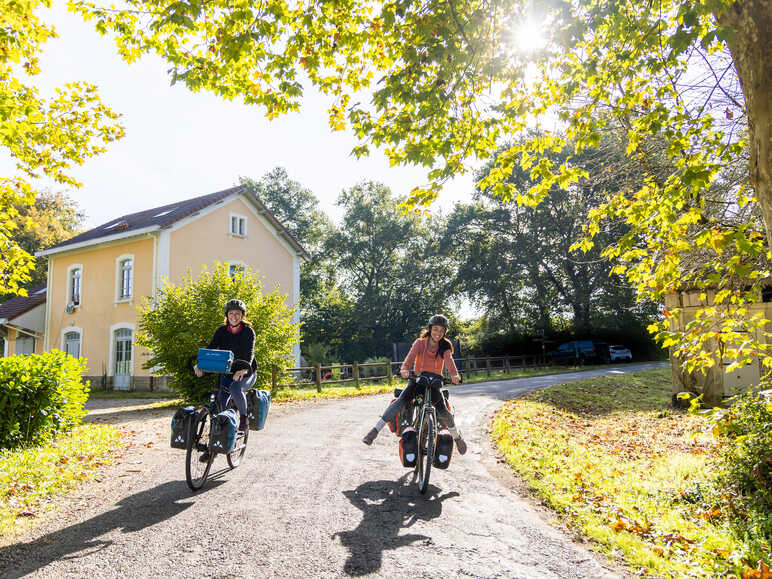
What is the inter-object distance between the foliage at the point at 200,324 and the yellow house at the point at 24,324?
15397mm

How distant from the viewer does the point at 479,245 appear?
40781 millimetres

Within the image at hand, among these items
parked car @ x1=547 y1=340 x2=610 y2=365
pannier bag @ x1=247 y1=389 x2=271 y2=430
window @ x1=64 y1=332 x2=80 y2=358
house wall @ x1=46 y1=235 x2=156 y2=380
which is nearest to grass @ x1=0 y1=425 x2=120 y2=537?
pannier bag @ x1=247 y1=389 x2=271 y2=430

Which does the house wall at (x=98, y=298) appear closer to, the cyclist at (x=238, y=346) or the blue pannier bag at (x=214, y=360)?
the cyclist at (x=238, y=346)

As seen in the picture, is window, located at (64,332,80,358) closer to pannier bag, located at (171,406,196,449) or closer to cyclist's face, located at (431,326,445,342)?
pannier bag, located at (171,406,196,449)

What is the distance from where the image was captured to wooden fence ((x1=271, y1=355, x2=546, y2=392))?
18.4 m

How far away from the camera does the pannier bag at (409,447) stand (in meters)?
5.57

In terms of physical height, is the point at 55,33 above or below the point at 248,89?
above

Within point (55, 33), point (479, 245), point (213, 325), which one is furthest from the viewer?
point (479, 245)

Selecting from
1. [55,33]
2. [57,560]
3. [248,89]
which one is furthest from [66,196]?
[57,560]

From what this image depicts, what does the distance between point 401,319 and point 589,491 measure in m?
38.4

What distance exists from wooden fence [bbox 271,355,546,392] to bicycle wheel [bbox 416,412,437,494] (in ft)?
34.0

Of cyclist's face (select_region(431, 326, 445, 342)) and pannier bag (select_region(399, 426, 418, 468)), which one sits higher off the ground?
cyclist's face (select_region(431, 326, 445, 342))

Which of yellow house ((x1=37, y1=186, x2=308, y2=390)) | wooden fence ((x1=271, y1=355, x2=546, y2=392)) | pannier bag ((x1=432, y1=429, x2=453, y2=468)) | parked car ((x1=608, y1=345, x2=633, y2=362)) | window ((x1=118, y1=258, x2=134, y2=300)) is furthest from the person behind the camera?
parked car ((x1=608, y1=345, x2=633, y2=362))

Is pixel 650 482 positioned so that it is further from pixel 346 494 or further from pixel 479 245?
pixel 479 245
